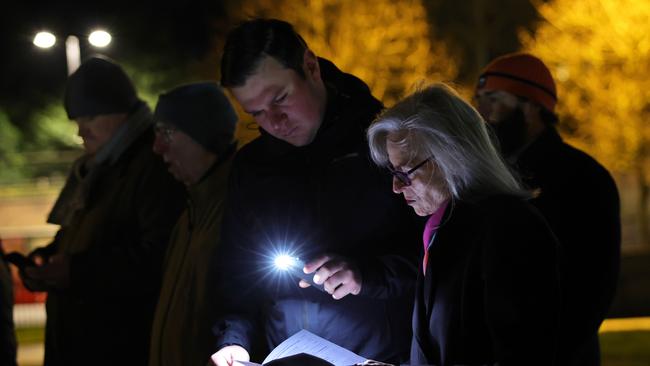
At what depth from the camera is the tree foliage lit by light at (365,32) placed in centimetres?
Result: 1812

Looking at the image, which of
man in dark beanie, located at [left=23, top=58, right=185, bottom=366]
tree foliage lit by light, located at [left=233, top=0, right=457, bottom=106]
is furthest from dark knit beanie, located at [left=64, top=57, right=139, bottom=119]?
tree foliage lit by light, located at [left=233, top=0, right=457, bottom=106]

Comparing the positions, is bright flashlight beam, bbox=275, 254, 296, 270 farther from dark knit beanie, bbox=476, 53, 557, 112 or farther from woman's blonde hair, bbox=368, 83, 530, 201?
dark knit beanie, bbox=476, 53, 557, 112

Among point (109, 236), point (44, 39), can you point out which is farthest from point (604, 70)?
point (109, 236)

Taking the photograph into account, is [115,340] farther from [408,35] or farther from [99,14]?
[99,14]

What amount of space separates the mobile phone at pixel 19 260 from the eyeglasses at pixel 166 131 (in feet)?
3.48

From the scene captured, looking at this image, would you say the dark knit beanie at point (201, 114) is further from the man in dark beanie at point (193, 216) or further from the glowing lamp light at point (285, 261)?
the glowing lamp light at point (285, 261)

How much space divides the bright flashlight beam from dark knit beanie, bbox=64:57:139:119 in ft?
6.77

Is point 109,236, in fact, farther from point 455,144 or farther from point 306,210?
point 455,144

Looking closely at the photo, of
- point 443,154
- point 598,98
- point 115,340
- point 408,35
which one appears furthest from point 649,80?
point 443,154

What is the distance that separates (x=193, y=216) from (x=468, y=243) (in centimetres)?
183

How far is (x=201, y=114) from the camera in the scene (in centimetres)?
399

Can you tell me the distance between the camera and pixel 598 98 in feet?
55.7

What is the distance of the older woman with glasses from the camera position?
2080 millimetres

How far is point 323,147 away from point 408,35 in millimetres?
15808
